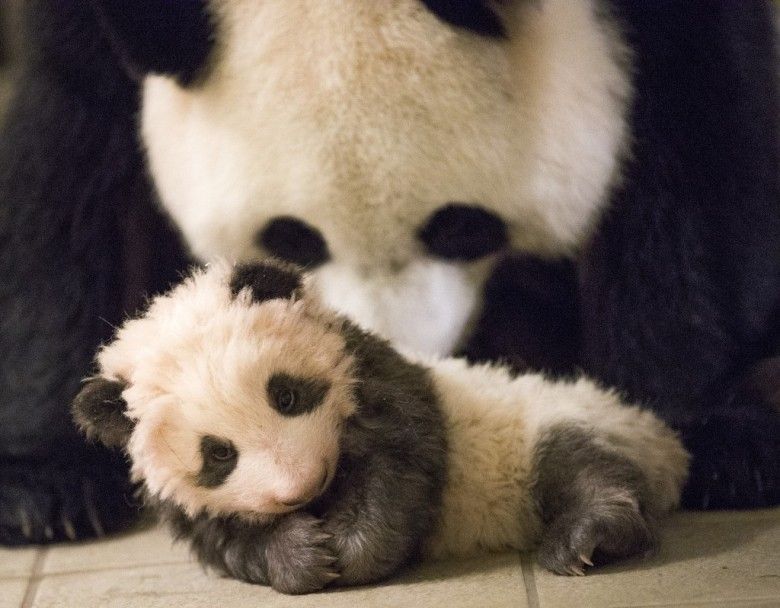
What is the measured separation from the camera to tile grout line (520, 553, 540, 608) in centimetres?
123

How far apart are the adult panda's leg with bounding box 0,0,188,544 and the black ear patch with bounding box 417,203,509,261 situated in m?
0.45

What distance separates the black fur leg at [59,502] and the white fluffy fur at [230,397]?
0.42 m

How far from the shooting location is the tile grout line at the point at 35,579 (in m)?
1.44

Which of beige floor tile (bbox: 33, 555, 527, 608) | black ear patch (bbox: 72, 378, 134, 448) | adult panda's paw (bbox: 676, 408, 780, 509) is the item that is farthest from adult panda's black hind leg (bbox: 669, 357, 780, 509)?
black ear patch (bbox: 72, 378, 134, 448)

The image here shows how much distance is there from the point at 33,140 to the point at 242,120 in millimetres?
400

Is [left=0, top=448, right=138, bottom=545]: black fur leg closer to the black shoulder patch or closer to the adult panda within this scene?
the adult panda

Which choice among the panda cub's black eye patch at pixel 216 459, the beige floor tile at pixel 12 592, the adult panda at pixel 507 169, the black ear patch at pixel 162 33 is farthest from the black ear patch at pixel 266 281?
the beige floor tile at pixel 12 592

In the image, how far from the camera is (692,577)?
1255mm

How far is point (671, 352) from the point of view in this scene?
1.69 meters

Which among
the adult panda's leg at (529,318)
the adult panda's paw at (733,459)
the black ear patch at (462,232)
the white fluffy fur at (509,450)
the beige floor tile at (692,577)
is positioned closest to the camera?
the beige floor tile at (692,577)

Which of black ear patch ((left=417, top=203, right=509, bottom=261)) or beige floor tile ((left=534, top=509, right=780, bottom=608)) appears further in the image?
black ear patch ((left=417, top=203, right=509, bottom=261))

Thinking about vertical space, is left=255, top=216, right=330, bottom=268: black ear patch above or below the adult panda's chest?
below

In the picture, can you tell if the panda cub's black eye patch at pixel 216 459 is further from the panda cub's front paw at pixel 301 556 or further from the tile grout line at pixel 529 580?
the tile grout line at pixel 529 580

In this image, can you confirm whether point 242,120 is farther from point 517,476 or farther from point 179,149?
point 517,476
